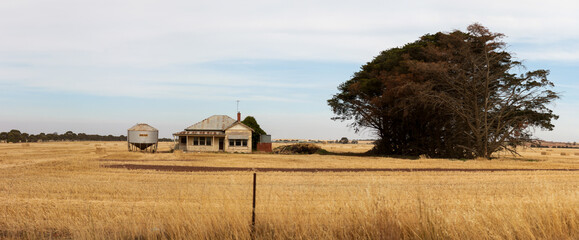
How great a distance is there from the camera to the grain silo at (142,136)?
54.2 metres

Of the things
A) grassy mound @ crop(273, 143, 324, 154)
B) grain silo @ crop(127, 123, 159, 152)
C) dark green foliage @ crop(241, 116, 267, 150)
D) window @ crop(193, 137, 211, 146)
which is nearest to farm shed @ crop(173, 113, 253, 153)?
window @ crop(193, 137, 211, 146)

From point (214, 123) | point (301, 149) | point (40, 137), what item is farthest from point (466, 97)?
point (40, 137)

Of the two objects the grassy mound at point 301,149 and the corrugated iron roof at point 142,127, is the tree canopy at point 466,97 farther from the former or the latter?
the corrugated iron roof at point 142,127

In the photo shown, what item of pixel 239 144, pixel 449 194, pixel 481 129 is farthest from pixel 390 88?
pixel 449 194

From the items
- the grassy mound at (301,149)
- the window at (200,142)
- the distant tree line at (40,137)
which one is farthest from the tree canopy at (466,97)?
the distant tree line at (40,137)

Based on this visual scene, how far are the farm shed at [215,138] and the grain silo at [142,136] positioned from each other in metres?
2.89

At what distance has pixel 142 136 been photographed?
178ft

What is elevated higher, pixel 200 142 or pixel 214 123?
pixel 214 123

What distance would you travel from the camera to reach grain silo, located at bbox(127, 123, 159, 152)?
5422cm

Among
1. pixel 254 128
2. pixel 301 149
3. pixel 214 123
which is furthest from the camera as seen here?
pixel 254 128

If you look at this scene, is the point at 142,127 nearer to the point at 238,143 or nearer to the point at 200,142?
the point at 200,142

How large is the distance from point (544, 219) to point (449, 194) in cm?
632

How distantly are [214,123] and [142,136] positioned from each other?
9132 mm

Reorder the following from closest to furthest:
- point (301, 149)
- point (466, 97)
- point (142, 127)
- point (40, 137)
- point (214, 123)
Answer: point (466, 97) < point (142, 127) < point (214, 123) < point (301, 149) < point (40, 137)
